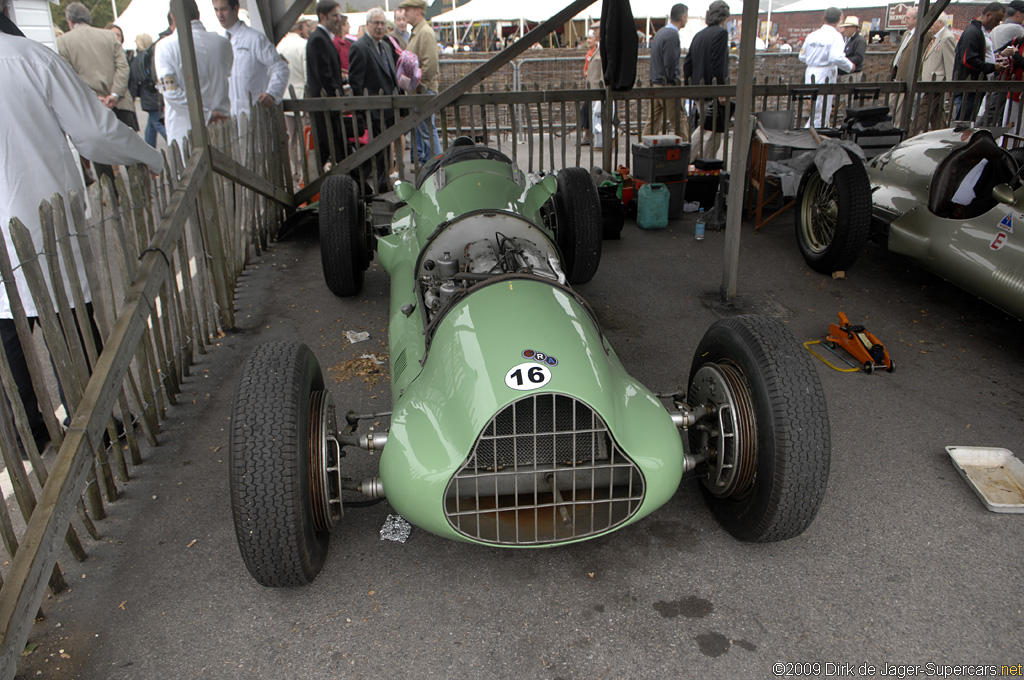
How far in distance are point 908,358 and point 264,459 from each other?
408cm

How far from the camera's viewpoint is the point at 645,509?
2629 millimetres

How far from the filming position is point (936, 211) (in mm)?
5215

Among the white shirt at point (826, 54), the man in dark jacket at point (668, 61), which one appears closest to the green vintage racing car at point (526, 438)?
the man in dark jacket at point (668, 61)

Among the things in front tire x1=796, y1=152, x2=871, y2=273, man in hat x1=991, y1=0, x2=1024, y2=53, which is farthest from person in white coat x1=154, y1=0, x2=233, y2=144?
man in hat x1=991, y1=0, x2=1024, y2=53

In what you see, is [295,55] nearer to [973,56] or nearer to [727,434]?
[973,56]

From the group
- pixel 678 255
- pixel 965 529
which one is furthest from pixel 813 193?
pixel 965 529

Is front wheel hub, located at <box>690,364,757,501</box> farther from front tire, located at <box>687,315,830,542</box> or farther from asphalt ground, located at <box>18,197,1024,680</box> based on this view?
asphalt ground, located at <box>18,197,1024,680</box>

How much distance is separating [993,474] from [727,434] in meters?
1.56

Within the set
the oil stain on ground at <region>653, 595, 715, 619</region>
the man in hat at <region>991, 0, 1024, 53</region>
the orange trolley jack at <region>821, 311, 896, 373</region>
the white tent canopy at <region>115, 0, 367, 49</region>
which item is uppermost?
the white tent canopy at <region>115, 0, 367, 49</region>

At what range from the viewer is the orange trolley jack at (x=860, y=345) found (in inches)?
175

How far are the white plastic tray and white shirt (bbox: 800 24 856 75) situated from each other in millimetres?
9449

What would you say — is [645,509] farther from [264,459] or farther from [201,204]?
[201,204]

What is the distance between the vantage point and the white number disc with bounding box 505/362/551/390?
2.53 meters

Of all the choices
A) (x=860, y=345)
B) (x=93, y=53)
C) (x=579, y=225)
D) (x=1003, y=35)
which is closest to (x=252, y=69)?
(x=93, y=53)
